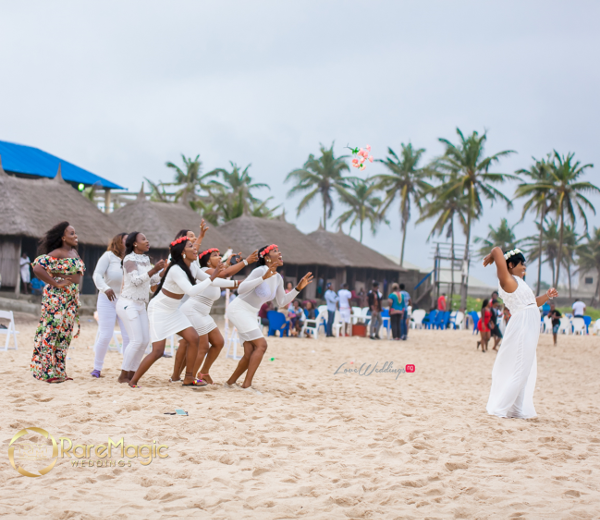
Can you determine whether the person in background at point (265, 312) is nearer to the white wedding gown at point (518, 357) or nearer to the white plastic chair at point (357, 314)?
the white plastic chair at point (357, 314)

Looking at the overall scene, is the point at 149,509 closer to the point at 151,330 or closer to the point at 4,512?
the point at 4,512

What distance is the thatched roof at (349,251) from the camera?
108 ft

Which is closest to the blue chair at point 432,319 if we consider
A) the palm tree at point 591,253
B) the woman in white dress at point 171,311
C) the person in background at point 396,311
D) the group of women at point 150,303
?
the person in background at point 396,311

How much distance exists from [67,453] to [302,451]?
1552 mm

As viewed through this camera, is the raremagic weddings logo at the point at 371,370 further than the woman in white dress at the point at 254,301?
Yes

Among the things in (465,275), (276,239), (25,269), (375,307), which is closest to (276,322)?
(375,307)

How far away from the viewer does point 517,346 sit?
219 inches

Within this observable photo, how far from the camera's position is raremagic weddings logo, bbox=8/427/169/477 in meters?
3.58

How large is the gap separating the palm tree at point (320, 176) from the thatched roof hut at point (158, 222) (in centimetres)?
1808

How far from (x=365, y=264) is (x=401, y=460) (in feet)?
97.7

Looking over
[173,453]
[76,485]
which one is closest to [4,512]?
[76,485]

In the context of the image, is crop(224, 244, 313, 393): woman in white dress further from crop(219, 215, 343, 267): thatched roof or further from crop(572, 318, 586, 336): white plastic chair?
crop(572, 318, 586, 336): white plastic chair

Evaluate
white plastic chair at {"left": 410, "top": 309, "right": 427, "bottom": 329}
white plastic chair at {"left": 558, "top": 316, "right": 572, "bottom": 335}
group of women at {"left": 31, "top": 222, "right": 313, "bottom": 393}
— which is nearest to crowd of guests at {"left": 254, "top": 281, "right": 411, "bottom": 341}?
white plastic chair at {"left": 410, "top": 309, "right": 427, "bottom": 329}

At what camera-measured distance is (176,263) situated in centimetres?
596
